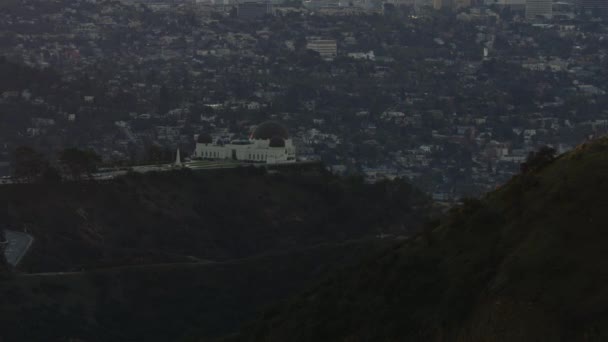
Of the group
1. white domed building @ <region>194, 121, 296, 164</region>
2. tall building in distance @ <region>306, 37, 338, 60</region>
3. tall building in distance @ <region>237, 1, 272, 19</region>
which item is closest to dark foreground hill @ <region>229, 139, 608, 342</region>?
white domed building @ <region>194, 121, 296, 164</region>

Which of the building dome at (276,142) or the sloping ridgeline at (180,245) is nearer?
the sloping ridgeline at (180,245)

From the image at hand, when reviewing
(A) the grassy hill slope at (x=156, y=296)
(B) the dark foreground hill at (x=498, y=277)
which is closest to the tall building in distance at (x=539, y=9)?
(A) the grassy hill slope at (x=156, y=296)

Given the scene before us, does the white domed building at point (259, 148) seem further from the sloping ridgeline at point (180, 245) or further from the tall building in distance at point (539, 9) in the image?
the tall building in distance at point (539, 9)

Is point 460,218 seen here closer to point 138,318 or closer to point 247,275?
point 138,318

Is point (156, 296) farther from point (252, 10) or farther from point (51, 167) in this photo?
point (252, 10)

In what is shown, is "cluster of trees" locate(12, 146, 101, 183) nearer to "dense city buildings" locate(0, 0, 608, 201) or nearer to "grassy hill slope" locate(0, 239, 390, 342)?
"dense city buildings" locate(0, 0, 608, 201)
